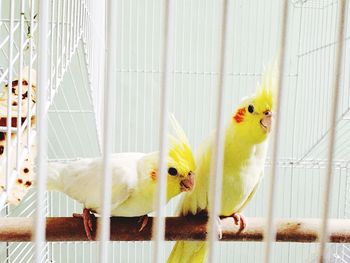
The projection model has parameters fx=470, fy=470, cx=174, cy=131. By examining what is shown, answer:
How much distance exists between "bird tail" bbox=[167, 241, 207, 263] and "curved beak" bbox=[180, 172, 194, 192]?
19cm

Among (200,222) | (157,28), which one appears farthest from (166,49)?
(157,28)

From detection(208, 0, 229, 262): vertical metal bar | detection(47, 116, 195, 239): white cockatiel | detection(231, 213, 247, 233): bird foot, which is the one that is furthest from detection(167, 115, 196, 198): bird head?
detection(208, 0, 229, 262): vertical metal bar

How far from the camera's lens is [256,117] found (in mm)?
764

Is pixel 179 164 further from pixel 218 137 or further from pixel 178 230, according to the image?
pixel 218 137

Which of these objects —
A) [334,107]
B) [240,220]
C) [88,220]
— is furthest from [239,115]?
[334,107]

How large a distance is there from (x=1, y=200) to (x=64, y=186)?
29 cm

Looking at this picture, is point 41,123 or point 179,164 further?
point 179,164

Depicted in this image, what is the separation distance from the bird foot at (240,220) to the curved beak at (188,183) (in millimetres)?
111

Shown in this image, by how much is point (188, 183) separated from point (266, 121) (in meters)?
0.17

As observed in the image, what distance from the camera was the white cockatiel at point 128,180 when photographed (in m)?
0.68

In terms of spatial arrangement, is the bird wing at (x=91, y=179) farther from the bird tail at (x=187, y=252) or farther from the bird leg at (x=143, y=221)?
the bird tail at (x=187, y=252)

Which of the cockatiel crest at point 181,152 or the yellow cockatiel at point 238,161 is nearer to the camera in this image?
the cockatiel crest at point 181,152

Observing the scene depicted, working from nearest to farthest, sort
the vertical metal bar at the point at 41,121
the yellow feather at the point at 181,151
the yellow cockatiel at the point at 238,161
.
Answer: the vertical metal bar at the point at 41,121
the yellow feather at the point at 181,151
the yellow cockatiel at the point at 238,161

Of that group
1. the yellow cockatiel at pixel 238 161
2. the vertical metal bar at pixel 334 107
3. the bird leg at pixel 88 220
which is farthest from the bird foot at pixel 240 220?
the vertical metal bar at pixel 334 107
